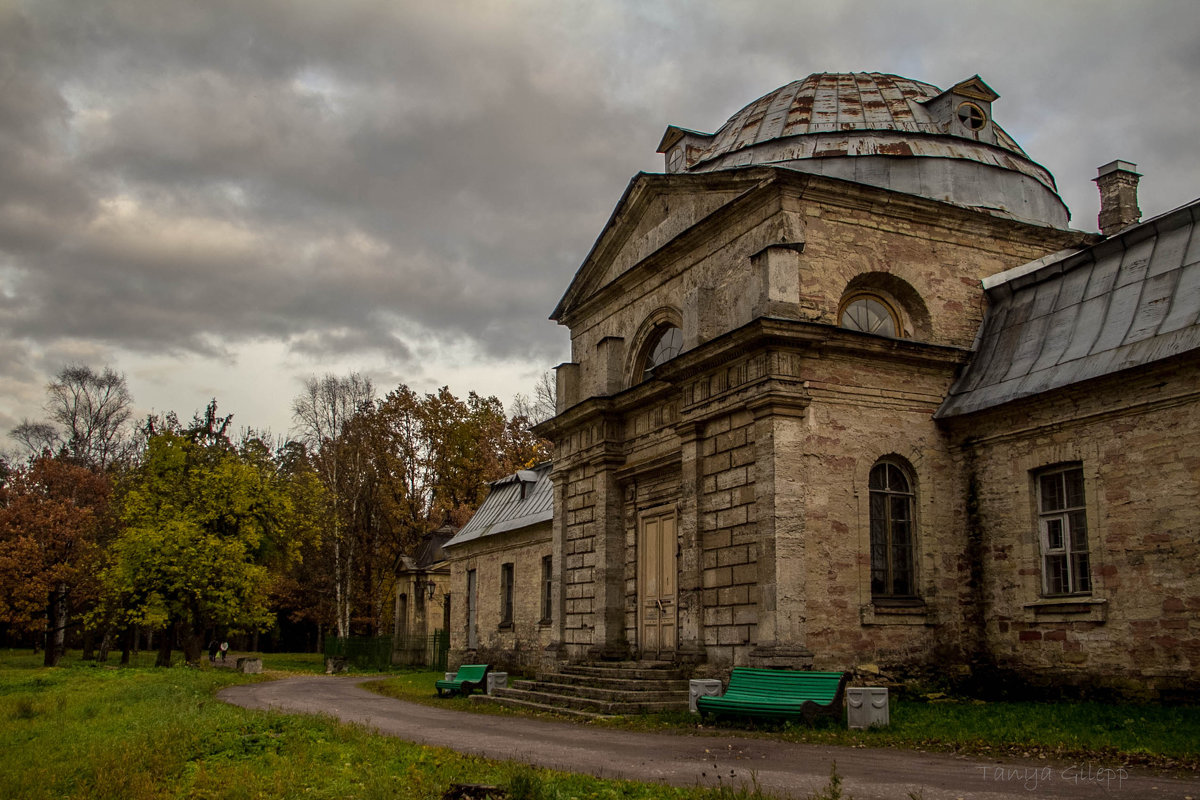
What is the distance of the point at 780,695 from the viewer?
1293cm

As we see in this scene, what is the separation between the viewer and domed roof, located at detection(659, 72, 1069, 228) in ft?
61.9

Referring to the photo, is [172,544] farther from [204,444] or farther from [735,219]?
[735,219]

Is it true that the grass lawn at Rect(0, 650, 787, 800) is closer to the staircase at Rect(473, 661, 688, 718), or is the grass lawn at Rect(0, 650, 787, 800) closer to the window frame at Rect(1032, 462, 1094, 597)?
the staircase at Rect(473, 661, 688, 718)

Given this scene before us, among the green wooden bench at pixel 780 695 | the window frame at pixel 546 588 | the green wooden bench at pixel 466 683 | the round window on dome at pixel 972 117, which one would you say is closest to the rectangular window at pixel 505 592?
the window frame at pixel 546 588

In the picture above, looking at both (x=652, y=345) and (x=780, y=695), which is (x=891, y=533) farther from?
(x=652, y=345)

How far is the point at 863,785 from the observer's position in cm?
828

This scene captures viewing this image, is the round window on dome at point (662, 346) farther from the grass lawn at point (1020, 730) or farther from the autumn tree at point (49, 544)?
the autumn tree at point (49, 544)

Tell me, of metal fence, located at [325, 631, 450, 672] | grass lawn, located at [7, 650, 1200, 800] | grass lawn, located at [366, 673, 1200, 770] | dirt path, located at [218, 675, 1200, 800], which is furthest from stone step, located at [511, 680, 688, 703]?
metal fence, located at [325, 631, 450, 672]

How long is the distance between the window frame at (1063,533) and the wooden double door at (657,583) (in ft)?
19.7

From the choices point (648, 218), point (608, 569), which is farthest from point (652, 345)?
point (608, 569)

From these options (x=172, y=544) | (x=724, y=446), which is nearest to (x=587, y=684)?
(x=724, y=446)

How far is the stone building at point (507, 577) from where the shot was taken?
84.9 ft

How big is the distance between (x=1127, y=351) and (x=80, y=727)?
48.8ft

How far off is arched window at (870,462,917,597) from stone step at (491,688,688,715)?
355cm
